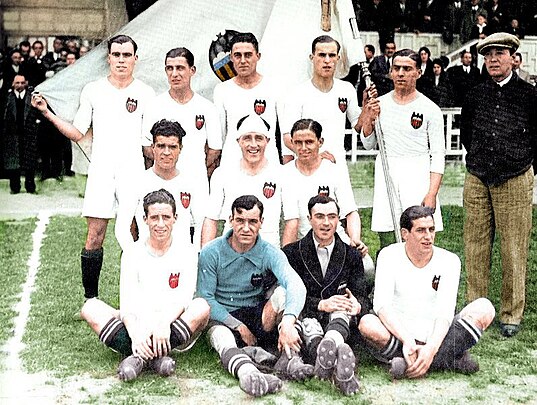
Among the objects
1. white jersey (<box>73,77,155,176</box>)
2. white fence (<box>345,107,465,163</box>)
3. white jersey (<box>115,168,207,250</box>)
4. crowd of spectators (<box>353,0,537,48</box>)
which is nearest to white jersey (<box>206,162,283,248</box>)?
white jersey (<box>115,168,207,250</box>)

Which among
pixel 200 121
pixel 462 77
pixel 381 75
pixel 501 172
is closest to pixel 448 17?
pixel 462 77

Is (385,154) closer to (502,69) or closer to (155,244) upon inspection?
(502,69)

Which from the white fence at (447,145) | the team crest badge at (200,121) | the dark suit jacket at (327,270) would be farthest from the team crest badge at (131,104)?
the white fence at (447,145)

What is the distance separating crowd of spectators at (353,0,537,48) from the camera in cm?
1351

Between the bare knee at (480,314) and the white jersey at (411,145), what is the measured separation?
0.87m

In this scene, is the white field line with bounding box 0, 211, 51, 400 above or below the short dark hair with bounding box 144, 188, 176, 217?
below

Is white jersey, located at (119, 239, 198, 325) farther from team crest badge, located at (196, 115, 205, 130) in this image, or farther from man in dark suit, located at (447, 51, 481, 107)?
man in dark suit, located at (447, 51, 481, 107)

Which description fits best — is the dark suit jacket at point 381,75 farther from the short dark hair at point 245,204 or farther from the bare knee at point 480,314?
the short dark hair at point 245,204

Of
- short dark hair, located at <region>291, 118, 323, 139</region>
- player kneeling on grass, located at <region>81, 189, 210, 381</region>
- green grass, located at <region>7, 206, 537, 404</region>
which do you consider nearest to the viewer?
green grass, located at <region>7, 206, 537, 404</region>

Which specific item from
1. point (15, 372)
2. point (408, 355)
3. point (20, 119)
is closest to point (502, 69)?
point (408, 355)

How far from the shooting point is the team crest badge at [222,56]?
5.47 m

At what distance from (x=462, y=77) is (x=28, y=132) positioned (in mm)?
5203

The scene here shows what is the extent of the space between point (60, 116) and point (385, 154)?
188 centimetres

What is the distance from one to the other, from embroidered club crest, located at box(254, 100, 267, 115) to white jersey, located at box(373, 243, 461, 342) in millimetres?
1188
